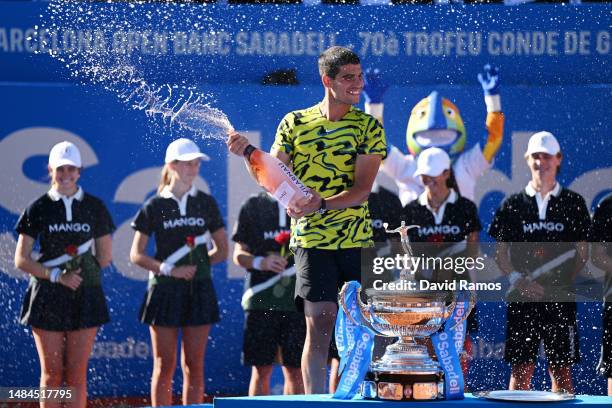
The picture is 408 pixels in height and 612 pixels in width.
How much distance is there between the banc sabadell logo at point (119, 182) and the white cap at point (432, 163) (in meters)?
0.42

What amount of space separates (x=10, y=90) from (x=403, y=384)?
4079mm

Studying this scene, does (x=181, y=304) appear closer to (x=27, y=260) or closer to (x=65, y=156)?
(x=27, y=260)

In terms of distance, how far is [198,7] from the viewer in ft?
22.8

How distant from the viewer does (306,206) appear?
4855mm

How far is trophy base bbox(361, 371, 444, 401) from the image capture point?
373 cm

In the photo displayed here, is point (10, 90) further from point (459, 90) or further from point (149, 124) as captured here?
point (459, 90)

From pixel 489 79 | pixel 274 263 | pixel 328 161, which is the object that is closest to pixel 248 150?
pixel 328 161

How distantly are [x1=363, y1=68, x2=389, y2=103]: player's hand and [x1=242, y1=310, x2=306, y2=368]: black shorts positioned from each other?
4.56 ft

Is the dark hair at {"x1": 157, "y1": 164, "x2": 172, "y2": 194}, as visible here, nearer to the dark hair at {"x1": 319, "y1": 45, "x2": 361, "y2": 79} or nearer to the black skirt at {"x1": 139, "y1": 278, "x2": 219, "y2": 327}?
the black skirt at {"x1": 139, "y1": 278, "x2": 219, "y2": 327}

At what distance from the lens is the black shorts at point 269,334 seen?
6613 mm

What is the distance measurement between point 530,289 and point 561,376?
0.51 metres

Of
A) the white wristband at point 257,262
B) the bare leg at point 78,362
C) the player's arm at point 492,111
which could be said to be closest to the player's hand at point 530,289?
the player's arm at point 492,111

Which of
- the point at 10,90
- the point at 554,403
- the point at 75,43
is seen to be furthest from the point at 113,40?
the point at 554,403

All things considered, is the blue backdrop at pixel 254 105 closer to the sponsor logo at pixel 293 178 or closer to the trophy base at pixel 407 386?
the sponsor logo at pixel 293 178
